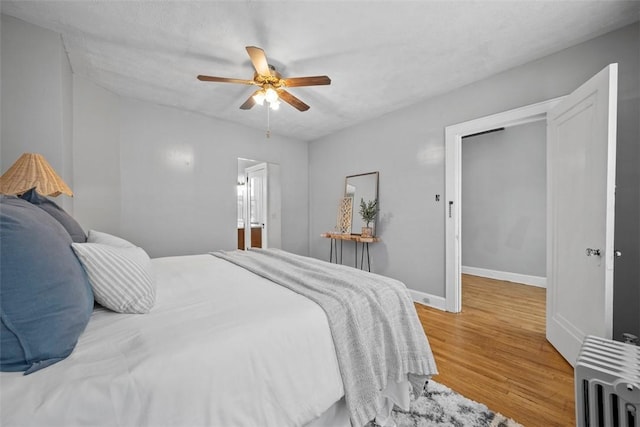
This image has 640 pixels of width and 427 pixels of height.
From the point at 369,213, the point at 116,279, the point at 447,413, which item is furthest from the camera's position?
the point at 369,213

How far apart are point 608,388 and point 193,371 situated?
5.42 ft

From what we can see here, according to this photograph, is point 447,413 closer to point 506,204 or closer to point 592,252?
point 592,252

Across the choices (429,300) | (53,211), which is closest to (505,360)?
(429,300)

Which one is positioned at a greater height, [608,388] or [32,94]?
[32,94]

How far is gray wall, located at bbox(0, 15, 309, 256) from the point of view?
1.99m

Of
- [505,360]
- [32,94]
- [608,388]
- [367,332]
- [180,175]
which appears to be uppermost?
[32,94]

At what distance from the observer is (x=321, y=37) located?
212cm

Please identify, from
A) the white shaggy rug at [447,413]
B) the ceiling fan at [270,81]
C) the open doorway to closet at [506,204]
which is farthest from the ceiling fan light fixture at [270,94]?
the open doorway to closet at [506,204]

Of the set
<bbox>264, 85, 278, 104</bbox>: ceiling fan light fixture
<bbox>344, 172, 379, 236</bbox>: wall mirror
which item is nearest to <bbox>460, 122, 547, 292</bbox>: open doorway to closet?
<bbox>344, 172, 379, 236</bbox>: wall mirror

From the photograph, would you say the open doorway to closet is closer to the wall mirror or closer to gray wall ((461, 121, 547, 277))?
gray wall ((461, 121, 547, 277))

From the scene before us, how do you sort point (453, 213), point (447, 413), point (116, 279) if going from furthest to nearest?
point (453, 213)
point (447, 413)
point (116, 279)

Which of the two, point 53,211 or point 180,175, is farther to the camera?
point 180,175

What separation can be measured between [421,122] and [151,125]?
357 cm

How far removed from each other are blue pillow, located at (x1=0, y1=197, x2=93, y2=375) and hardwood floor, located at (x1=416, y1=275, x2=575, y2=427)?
2.08 meters
